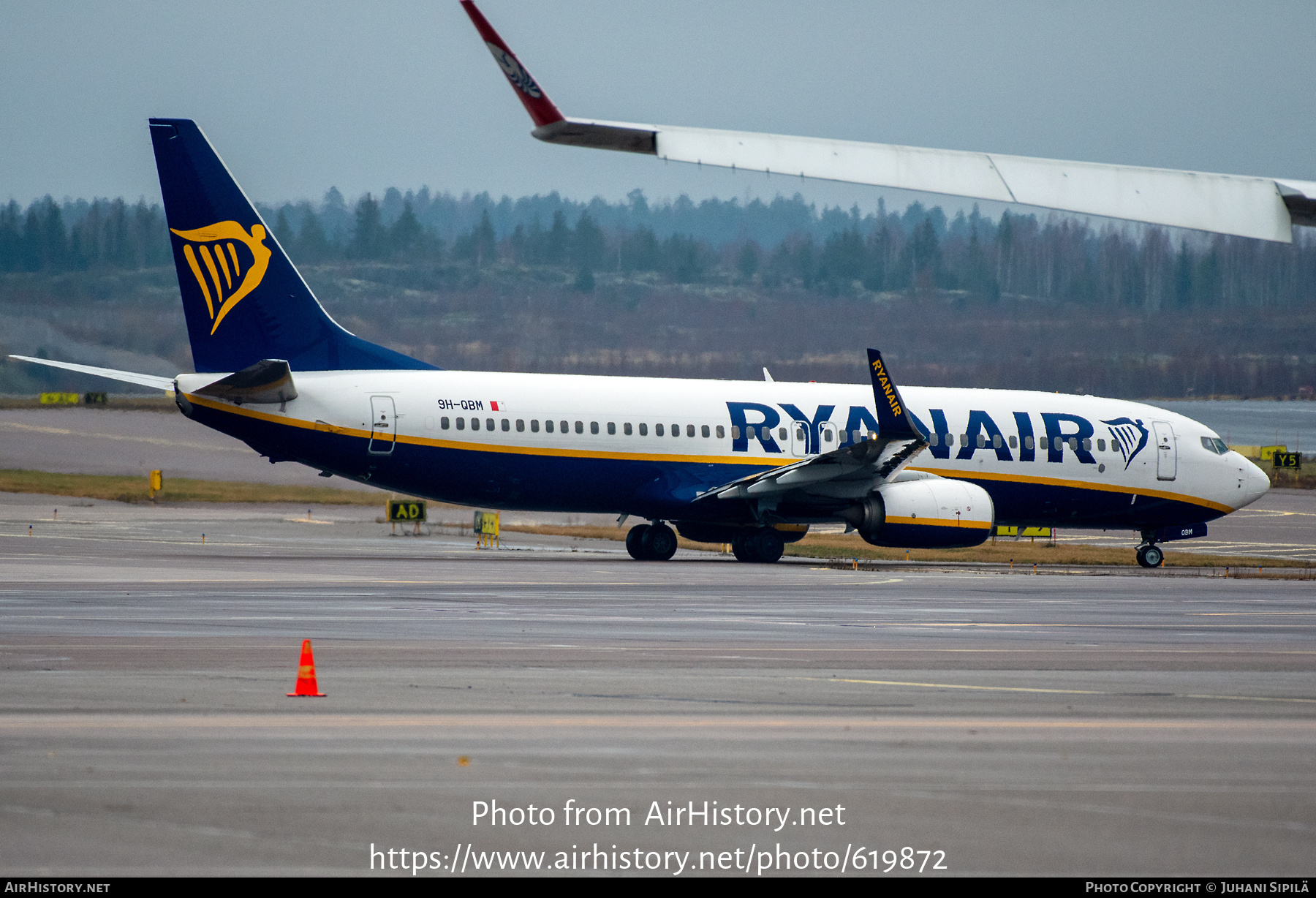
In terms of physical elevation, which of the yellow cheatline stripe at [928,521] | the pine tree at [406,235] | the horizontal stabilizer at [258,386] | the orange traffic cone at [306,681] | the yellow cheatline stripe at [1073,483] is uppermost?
the pine tree at [406,235]

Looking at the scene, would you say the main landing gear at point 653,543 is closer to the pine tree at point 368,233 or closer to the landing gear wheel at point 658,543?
the landing gear wheel at point 658,543

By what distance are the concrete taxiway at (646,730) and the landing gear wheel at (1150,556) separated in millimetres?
14015

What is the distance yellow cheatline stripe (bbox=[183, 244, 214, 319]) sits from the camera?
98.7 ft

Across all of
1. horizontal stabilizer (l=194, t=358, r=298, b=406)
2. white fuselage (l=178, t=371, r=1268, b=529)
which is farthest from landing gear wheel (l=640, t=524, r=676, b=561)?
horizontal stabilizer (l=194, t=358, r=298, b=406)

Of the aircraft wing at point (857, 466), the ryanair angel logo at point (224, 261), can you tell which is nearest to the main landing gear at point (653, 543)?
the aircraft wing at point (857, 466)

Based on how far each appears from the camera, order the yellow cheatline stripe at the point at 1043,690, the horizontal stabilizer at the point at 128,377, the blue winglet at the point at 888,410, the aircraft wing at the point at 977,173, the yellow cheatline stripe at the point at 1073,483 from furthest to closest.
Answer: the yellow cheatline stripe at the point at 1073,483 → the blue winglet at the point at 888,410 → the horizontal stabilizer at the point at 128,377 → the yellow cheatline stripe at the point at 1043,690 → the aircraft wing at the point at 977,173

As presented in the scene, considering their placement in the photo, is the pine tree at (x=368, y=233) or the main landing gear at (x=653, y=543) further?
the pine tree at (x=368, y=233)

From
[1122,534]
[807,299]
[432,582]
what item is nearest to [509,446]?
[432,582]

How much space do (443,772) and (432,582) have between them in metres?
16.7

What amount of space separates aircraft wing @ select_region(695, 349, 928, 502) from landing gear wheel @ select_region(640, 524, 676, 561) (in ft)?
7.10

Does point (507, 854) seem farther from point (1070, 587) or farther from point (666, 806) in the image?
point (1070, 587)

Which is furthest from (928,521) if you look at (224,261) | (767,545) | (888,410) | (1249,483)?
(224,261)

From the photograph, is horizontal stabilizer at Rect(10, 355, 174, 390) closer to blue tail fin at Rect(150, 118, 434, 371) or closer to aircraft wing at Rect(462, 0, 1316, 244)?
blue tail fin at Rect(150, 118, 434, 371)

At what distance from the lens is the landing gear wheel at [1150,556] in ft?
121
